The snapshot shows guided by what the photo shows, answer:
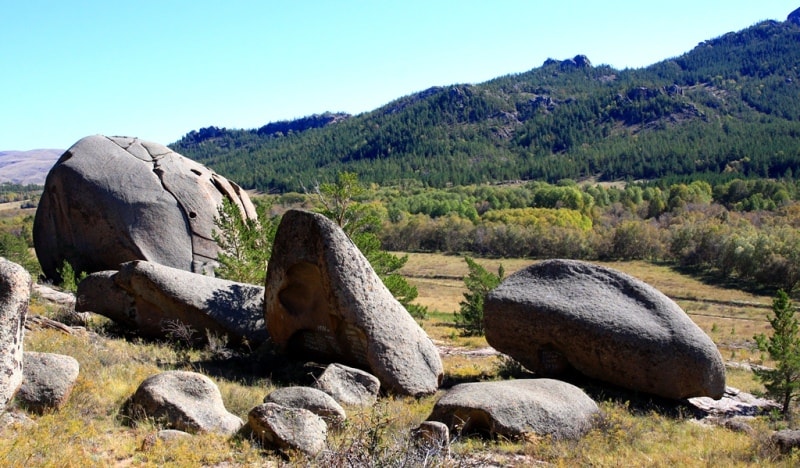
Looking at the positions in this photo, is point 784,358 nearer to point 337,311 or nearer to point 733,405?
point 733,405

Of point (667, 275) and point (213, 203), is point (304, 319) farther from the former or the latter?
point (667, 275)

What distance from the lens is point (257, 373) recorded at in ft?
34.7

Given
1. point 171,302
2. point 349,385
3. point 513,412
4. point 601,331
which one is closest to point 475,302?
point 601,331

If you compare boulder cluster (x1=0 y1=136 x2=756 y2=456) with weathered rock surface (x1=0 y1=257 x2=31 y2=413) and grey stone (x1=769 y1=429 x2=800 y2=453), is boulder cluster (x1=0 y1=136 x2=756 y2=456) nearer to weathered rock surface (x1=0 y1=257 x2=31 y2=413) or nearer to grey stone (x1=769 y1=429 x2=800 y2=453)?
weathered rock surface (x1=0 y1=257 x2=31 y2=413)

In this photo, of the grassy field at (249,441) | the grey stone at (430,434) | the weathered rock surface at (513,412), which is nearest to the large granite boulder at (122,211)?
the grassy field at (249,441)

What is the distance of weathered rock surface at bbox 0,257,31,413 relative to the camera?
6082 millimetres

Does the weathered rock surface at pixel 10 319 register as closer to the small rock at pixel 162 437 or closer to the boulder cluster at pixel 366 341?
the boulder cluster at pixel 366 341

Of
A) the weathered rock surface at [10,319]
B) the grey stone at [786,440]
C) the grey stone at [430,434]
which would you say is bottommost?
the grey stone at [786,440]

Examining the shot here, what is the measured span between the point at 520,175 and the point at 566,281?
151 meters

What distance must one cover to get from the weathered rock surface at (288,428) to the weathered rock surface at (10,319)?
7.86ft

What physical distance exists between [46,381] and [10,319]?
128cm

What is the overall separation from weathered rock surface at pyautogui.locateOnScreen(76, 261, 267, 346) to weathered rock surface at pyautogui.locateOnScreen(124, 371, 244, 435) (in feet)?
13.7

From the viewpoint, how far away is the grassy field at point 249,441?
6012 millimetres

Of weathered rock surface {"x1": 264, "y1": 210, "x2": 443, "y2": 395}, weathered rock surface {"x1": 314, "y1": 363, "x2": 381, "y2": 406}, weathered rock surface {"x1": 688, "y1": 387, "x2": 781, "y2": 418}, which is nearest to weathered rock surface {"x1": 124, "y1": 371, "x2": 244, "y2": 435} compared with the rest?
weathered rock surface {"x1": 314, "y1": 363, "x2": 381, "y2": 406}
